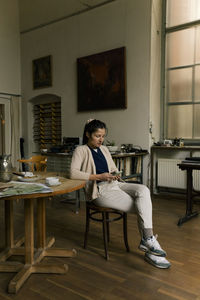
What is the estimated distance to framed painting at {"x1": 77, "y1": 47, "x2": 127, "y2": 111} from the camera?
5.32 meters

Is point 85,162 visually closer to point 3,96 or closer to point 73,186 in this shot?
Answer: point 73,186

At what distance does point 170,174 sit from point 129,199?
273cm

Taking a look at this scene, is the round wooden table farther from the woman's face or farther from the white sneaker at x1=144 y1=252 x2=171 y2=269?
the white sneaker at x1=144 y1=252 x2=171 y2=269

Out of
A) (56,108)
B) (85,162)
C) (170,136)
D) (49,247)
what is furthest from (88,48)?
(49,247)

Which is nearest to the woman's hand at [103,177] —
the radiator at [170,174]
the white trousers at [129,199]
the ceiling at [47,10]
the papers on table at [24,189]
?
the white trousers at [129,199]

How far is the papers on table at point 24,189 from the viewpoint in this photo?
1792mm

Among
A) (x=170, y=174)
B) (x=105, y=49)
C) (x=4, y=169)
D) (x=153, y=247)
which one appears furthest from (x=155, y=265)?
(x=105, y=49)

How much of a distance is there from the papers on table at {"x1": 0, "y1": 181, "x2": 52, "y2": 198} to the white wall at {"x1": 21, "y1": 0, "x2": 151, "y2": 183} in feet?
11.2

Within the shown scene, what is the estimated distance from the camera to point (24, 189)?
75.3 inches

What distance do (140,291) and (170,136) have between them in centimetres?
378

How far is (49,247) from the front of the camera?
270 centimetres

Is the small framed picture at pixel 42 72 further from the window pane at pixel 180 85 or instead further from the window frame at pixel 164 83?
the window pane at pixel 180 85

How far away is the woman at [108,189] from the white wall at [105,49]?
264cm

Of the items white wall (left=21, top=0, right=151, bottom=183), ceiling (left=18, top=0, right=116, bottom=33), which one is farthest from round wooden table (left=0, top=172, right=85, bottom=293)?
ceiling (left=18, top=0, right=116, bottom=33)
